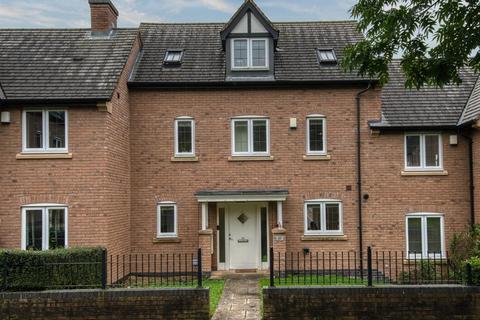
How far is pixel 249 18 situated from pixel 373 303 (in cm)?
1115

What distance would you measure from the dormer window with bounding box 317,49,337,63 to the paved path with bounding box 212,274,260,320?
807cm

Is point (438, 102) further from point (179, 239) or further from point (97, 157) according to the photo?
point (97, 157)

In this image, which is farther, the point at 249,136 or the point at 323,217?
the point at 249,136

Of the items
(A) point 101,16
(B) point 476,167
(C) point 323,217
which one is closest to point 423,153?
(B) point 476,167

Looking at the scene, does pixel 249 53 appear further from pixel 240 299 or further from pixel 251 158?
pixel 240 299

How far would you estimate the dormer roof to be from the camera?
59.9ft

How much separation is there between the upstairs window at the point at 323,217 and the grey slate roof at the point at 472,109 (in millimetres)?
5085

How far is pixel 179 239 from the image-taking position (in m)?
17.8

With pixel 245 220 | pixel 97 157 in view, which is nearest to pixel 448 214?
pixel 245 220

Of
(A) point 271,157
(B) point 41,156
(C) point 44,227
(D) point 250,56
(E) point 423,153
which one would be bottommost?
(C) point 44,227

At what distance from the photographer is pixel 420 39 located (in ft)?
35.5

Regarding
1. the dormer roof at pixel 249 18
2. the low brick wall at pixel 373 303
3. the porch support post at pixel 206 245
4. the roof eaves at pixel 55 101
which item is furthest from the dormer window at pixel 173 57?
the low brick wall at pixel 373 303

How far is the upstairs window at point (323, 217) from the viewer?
1781 cm

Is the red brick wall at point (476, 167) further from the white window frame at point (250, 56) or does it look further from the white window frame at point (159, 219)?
the white window frame at point (159, 219)
